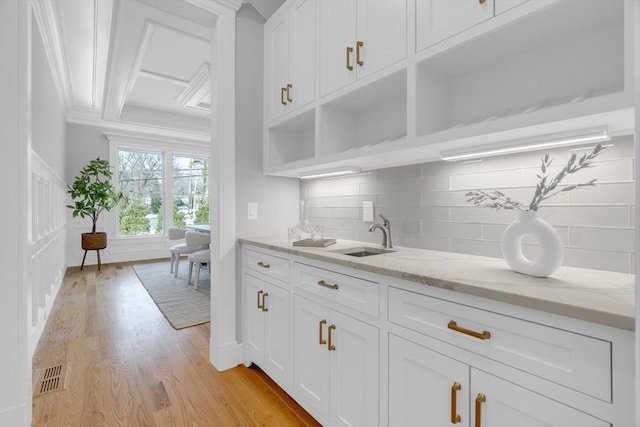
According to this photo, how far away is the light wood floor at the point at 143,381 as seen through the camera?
5.38 ft

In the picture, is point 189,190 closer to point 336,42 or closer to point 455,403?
point 336,42

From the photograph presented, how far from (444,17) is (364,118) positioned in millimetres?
821

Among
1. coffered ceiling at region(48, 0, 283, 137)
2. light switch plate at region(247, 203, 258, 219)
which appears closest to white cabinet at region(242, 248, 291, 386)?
light switch plate at region(247, 203, 258, 219)

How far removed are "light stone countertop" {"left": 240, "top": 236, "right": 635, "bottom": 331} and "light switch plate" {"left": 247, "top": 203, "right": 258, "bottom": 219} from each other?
973 mm

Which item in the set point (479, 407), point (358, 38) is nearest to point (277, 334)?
point (479, 407)

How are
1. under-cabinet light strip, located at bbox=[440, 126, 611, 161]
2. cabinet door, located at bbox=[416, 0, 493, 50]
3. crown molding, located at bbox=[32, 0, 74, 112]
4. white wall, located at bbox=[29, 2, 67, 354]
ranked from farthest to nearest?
1. crown molding, located at bbox=[32, 0, 74, 112]
2. white wall, located at bbox=[29, 2, 67, 354]
3. cabinet door, located at bbox=[416, 0, 493, 50]
4. under-cabinet light strip, located at bbox=[440, 126, 611, 161]

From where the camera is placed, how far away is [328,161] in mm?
1773

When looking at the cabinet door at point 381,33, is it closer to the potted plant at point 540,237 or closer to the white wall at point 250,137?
the potted plant at point 540,237

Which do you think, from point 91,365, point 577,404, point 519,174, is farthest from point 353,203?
point 91,365

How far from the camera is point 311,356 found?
154 centimetres

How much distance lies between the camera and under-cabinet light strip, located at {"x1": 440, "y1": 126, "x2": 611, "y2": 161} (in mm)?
989

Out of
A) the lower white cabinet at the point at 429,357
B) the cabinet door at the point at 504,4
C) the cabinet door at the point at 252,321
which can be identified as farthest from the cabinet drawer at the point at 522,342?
the cabinet door at the point at 252,321

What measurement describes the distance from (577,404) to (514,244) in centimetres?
48

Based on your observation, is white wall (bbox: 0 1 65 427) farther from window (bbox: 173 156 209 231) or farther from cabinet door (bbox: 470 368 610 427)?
window (bbox: 173 156 209 231)
